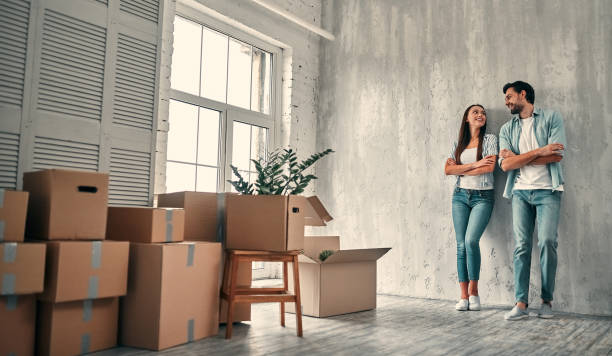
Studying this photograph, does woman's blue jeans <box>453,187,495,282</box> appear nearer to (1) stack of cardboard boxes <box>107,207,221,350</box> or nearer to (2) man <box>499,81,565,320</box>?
(2) man <box>499,81,565,320</box>

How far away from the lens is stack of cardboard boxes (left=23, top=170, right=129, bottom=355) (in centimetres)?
198

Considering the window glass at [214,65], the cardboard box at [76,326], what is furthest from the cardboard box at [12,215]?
the window glass at [214,65]

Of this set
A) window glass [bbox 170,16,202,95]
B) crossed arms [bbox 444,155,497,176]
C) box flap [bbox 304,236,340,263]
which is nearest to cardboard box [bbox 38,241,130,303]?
box flap [bbox 304,236,340,263]

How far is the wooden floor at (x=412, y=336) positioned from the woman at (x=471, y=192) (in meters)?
0.32

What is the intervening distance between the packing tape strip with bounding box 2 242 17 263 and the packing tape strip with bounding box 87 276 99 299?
1.05ft

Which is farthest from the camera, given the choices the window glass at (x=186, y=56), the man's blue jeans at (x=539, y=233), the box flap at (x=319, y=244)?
the window glass at (x=186, y=56)

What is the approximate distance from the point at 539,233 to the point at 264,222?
1.90m

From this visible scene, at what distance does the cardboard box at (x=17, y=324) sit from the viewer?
6.17ft

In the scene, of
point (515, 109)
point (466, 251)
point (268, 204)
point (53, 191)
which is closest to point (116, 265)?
point (53, 191)

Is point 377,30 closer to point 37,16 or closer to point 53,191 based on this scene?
point 37,16

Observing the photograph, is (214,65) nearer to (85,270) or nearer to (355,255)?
(355,255)

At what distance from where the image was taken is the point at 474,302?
3.48m

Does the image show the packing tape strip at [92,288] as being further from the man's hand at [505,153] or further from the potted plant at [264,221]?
the man's hand at [505,153]

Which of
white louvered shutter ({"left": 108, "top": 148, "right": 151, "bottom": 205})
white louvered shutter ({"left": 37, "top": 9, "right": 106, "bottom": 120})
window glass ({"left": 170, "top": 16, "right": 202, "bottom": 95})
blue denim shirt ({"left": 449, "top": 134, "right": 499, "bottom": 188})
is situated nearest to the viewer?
white louvered shutter ({"left": 37, "top": 9, "right": 106, "bottom": 120})
